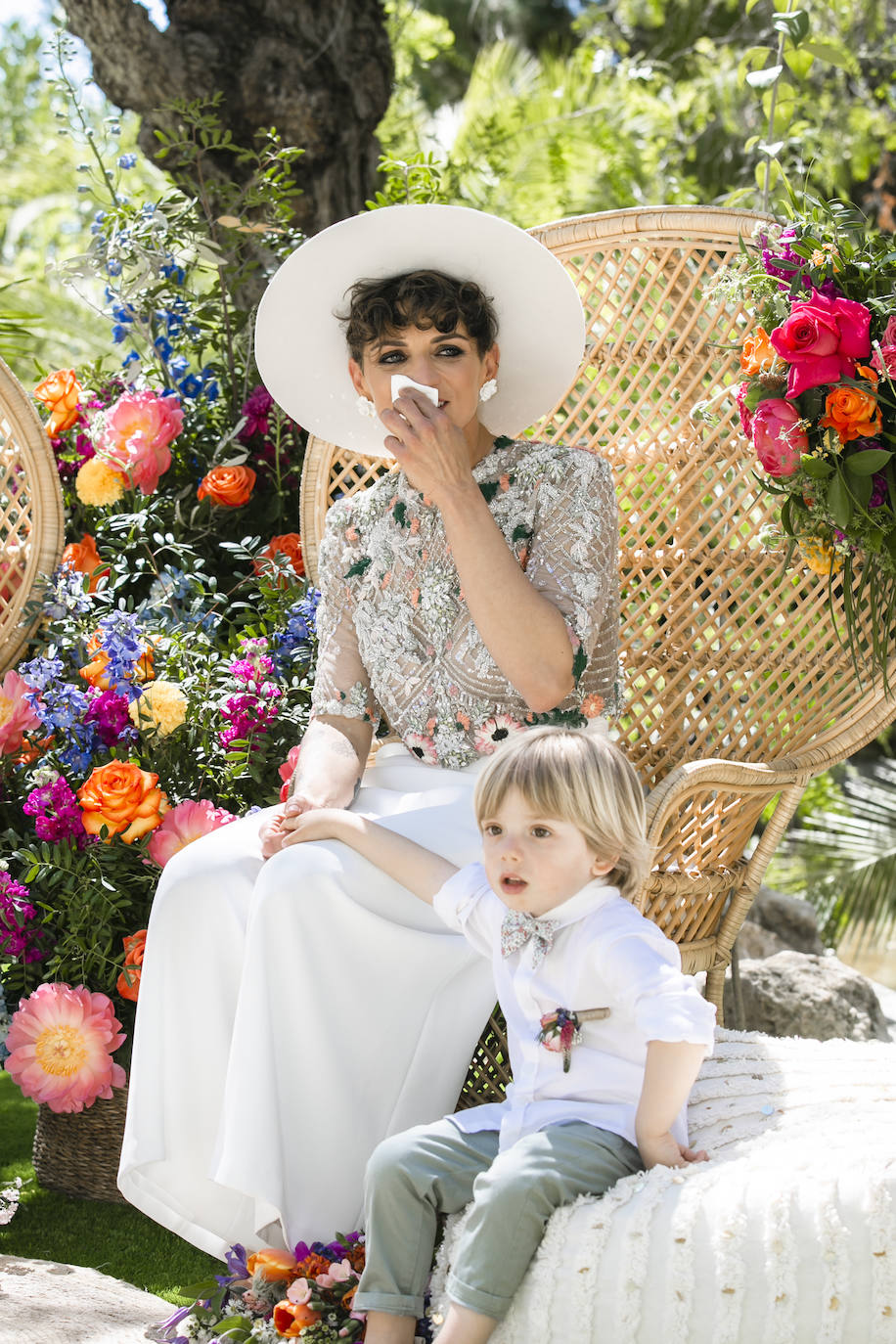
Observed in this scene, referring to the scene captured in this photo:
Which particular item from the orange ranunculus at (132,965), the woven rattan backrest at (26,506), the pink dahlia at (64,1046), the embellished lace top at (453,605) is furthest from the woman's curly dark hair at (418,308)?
the pink dahlia at (64,1046)

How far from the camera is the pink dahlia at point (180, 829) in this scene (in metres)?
2.41

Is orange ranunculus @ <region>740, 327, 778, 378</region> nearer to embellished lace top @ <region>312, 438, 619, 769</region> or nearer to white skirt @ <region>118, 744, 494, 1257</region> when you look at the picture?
embellished lace top @ <region>312, 438, 619, 769</region>

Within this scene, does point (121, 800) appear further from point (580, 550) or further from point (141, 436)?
point (141, 436)

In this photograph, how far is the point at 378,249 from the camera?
238 centimetres

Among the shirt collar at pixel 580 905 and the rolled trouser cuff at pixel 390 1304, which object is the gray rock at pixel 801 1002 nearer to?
the shirt collar at pixel 580 905

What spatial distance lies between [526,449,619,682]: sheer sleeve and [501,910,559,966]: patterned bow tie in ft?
1.50

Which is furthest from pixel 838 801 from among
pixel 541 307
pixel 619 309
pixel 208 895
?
pixel 208 895

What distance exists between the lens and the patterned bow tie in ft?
5.81

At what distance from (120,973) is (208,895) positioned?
569mm

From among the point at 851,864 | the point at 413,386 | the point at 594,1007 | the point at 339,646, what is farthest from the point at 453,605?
the point at 851,864

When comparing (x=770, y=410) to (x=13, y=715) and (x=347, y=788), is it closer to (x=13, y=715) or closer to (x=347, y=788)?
(x=347, y=788)

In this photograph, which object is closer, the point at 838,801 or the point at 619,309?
the point at 619,309

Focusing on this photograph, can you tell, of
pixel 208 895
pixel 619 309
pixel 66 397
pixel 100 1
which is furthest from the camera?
pixel 100 1

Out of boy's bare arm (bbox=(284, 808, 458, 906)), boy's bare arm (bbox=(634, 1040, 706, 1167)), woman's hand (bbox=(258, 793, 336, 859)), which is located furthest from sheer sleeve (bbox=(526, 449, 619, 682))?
boy's bare arm (bbox=(634, 1040, 706, 1167))
